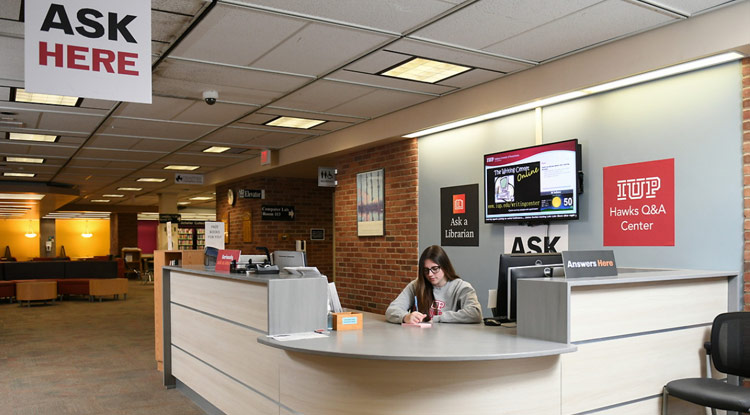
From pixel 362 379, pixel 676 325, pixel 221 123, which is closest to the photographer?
pixel 362 379

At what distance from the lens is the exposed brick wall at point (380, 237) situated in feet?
23.8

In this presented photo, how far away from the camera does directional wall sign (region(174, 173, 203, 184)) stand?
12290 mm

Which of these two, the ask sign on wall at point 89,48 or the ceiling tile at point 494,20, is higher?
the ceiling tile at point 494,20

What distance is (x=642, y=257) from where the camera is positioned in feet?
15.3

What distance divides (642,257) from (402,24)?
8.35 feet

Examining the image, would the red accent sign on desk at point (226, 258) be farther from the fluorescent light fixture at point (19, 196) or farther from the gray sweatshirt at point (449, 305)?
the fluorescent light fixture at point (19, 196)

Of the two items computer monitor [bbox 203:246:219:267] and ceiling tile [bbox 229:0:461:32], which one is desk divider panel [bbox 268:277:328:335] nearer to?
ceiling tile [bbox 229:0:461:32]

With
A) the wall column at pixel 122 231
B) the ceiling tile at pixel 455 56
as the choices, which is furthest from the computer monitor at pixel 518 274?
the wall column at pixel 122 231

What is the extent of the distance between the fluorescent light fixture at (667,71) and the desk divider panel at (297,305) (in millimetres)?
2868

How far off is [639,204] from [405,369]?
2.73m

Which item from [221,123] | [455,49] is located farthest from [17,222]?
[455,49]

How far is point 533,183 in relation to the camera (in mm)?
5438

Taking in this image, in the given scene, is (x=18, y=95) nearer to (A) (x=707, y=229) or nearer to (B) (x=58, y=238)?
(A) (x=707, y=229)

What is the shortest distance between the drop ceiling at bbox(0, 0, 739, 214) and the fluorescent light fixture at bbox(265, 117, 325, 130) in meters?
Result: 0.16
